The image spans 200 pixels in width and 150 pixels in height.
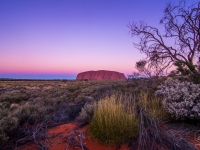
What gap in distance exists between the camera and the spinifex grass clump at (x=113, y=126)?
13.9 ft

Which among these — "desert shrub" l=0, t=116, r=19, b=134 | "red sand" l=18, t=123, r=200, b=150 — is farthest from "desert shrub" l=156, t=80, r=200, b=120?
"desert shrub" l=0, t=116, r=19, b=134

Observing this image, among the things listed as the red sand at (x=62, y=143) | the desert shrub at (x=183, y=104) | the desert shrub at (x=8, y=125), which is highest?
the desert shrub at (x=183, y=104)

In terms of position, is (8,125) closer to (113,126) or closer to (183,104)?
(113,126)

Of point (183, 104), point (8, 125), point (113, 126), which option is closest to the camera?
point (113, 126)

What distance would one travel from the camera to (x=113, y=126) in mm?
4371

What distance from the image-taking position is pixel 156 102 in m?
6.59

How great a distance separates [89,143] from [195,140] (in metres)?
2.71

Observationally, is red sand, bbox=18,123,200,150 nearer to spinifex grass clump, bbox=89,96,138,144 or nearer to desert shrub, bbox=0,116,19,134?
spinifex grass clump, bbox=89,96,138,144

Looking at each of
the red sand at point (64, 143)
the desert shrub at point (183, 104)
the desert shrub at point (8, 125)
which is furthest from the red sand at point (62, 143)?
the desert shrub at point (183, 104)

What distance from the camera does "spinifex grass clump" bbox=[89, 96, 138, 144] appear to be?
13.9 feet

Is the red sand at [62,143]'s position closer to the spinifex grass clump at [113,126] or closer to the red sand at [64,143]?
the red sand at [64,143]

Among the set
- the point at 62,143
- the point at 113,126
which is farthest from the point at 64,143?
the point at 113,126

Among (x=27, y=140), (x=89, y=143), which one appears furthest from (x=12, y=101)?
(x=89, y=143)

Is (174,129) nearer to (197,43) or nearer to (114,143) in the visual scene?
(114,143)
